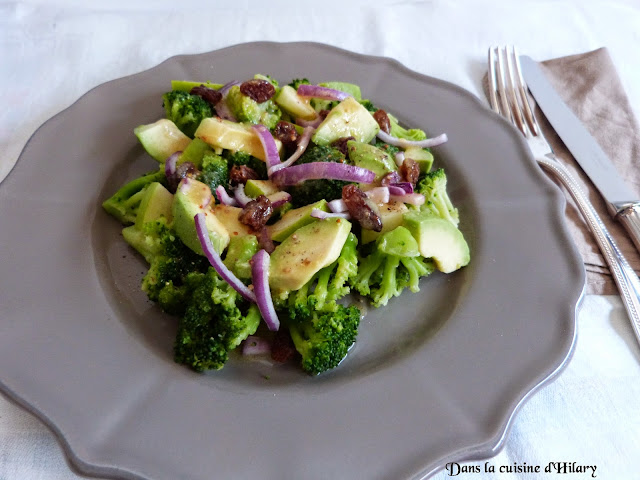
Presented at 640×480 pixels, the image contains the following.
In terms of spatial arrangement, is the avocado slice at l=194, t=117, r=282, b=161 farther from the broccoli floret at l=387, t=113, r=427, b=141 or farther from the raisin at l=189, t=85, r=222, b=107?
the broccoli floret at l=387, t=113, r=427, b=141

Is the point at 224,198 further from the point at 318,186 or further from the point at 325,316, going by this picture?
the point at 325,316

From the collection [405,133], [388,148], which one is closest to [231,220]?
[388,148]

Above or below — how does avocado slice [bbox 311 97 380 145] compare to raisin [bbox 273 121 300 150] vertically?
above

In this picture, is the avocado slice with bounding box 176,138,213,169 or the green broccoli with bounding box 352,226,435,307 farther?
the avocado slice with bounding box 176,138,213,169

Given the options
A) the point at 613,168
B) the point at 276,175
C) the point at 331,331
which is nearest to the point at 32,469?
the point at 331,331

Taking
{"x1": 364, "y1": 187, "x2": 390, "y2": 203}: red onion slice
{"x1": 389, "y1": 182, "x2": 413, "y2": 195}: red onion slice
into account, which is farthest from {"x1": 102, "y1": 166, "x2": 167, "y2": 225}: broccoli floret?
{"x1": 389, "y1": 182, "x2": 413, "y2": 195}: red onion slice

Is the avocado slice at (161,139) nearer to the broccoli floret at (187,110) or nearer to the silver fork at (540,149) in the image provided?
the broccoli floret at (187,110)

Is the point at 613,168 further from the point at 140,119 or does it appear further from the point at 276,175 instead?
the point at 140,119
